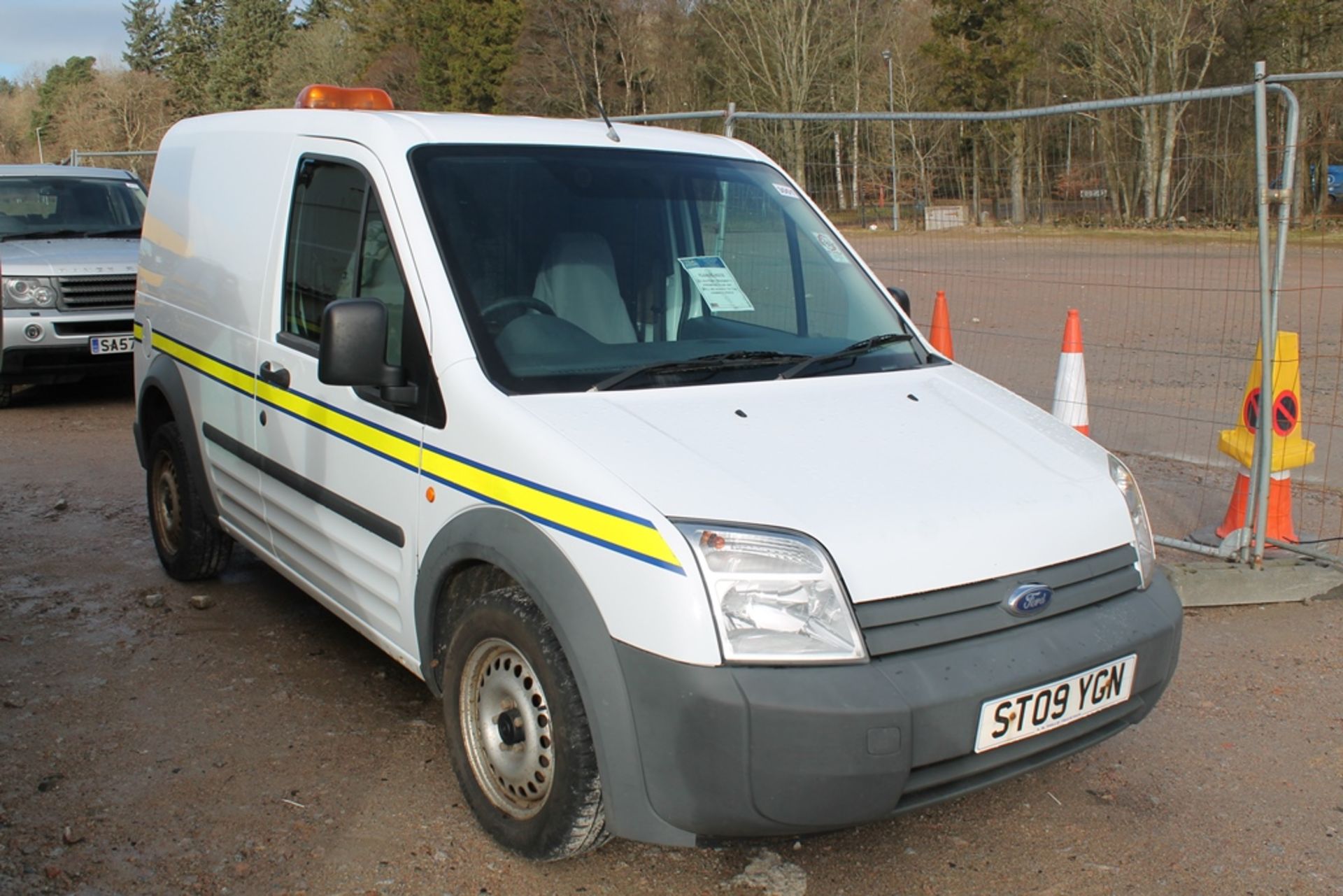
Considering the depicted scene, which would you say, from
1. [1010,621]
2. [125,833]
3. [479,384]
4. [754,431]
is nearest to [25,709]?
[125,833]

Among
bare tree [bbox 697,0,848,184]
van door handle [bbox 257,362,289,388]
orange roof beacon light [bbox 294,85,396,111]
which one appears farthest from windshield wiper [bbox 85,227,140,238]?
bare tree [bbox 697,0,848,184]

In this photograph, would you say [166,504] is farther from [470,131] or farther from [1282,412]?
[1282,412]

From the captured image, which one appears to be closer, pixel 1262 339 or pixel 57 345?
pixel 1262 339

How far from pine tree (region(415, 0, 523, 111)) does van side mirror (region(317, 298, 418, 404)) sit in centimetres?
6338

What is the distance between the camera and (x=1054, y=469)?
3.27m

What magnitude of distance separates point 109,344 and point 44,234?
1459mm

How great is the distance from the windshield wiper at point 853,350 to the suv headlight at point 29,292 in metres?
7.97

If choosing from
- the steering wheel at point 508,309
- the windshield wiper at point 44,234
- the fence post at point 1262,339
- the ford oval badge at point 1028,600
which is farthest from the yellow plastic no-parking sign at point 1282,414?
the windshield wiper at point 44,234

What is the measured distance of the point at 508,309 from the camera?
3.50 meters

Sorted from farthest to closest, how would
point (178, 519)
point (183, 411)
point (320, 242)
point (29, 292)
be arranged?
point (29, 292), point (178, 519), point (183, 411), point (320, 242)

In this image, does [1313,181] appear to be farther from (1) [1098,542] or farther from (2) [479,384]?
(2) [479,384]

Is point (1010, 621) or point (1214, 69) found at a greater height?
point (1214, 69)

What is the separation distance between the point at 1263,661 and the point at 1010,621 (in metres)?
2.40

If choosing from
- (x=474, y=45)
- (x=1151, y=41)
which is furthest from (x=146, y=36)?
(x=1151, y=41)
